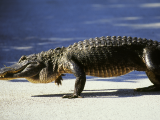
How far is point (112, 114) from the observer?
3.98 meters

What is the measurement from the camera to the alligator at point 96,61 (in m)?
4.98

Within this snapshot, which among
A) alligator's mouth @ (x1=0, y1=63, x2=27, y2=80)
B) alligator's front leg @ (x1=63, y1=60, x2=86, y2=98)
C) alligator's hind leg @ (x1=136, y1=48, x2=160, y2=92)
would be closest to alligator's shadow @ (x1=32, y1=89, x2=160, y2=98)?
alligator's front leg @ (x1=63, y1=60, x2=86, y2=98)

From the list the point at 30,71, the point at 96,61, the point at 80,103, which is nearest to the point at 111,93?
the point at 96,61

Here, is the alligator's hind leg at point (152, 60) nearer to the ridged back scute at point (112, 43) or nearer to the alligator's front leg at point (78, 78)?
the ridged back scute at point (112, 43)

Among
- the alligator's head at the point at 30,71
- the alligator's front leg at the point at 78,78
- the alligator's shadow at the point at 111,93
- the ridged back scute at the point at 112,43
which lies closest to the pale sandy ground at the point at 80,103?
the alligator's shadow at the point at 111,93

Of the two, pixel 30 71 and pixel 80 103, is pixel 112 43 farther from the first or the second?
pixel 30 71

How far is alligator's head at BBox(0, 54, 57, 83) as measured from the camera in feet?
16.5

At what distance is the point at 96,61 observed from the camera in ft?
16.4

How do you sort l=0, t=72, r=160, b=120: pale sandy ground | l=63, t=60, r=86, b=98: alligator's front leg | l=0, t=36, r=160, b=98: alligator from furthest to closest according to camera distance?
l=0, t=36, r=160, b=98: alligator < l=63, t=60, r=86, b=98: alligator's front leg < l=0, t=72, r=160, b=120: pale sandy ground

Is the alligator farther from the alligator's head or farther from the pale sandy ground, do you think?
the pale sandy ground

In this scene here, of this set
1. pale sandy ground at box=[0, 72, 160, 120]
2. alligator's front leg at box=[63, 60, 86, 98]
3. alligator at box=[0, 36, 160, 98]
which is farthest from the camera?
alligator at box=[0, 36, 160, 98]

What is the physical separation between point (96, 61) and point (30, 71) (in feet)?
3.85

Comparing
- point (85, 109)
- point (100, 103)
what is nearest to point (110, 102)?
point (100, 103)

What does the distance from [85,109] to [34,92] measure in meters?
1.59
